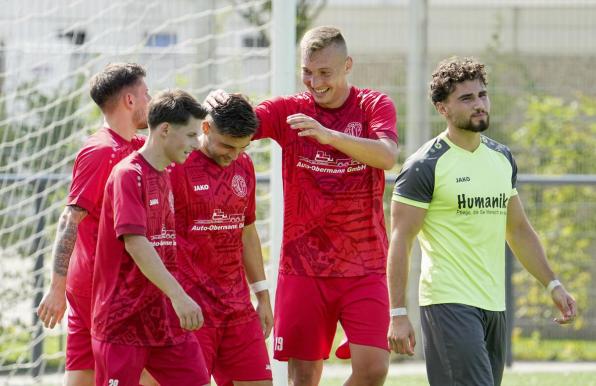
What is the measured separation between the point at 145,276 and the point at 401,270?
1.23 m

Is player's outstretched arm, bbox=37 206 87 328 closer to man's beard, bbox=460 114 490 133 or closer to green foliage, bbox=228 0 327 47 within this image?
man's beard, bbox=460 114 490 133

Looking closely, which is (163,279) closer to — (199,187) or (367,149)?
(199,187)

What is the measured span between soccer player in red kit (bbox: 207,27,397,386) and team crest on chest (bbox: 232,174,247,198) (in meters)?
0.36

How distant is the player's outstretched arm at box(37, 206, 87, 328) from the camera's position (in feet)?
19.3

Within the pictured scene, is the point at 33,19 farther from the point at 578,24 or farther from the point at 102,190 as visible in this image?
the point at 578,24

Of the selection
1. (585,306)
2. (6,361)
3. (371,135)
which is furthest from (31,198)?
(585,306)

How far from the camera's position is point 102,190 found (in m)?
5.91

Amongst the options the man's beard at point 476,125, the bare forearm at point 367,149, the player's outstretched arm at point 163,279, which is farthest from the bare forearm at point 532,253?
the player's outstretched arm at point 163,279

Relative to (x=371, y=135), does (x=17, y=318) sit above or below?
below

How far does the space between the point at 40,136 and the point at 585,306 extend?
550 cm

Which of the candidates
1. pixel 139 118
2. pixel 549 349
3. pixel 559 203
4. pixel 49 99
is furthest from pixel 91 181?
pixel 549 349

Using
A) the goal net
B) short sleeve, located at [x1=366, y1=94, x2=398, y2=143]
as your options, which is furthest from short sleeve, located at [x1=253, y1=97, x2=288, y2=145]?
the goal net

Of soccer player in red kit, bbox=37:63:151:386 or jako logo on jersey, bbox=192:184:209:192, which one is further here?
soccer player in red kit, bbox=37:63:151:386

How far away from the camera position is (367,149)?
5840mm
